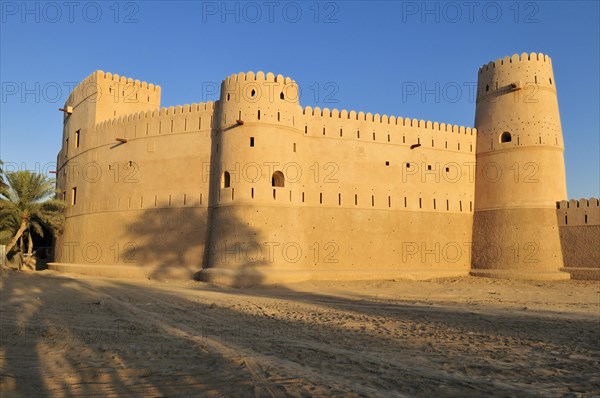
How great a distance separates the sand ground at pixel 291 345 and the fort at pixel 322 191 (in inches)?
173

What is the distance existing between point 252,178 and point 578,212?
12245 millimetres

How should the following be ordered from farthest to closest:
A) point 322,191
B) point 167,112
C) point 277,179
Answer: point 167,112
point 322,191
point 277,179

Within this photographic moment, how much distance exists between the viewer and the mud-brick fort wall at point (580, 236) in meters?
17.2

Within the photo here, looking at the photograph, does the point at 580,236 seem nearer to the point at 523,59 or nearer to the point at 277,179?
the point at 523,59

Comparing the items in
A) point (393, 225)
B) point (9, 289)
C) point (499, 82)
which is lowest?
point (9, 289)

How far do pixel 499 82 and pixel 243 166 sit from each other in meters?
11.4

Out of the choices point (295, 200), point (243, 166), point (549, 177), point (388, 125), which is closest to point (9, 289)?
point (243, 166)

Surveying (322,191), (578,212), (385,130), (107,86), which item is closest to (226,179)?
(322,191)

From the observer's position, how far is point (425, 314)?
9.81m

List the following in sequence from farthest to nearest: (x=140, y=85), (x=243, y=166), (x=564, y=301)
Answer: (x=140, y=85) < (x=243, y=166) < (x=564, y=301)

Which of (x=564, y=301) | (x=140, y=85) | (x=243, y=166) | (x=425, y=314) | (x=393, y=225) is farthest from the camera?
(x=140, y=85)

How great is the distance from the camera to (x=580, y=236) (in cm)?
1773

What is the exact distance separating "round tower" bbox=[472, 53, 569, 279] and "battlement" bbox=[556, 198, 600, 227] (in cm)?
30

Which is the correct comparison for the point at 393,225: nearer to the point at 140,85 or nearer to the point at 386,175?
the point at 386,175
